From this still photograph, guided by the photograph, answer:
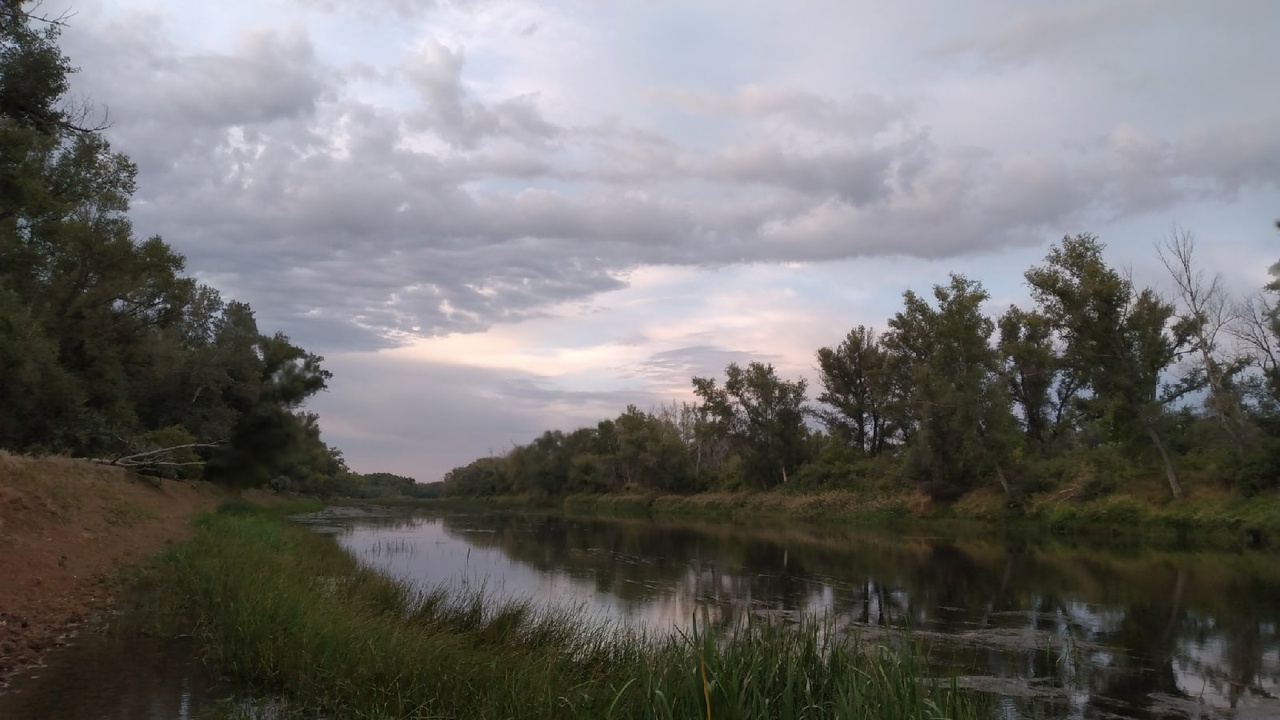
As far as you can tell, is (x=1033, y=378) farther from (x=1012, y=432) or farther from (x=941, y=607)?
(x=941, y=607)

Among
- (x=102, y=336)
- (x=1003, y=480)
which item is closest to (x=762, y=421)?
(x=1003, y=480)

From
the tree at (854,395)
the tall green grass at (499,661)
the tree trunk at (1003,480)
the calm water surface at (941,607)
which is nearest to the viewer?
the tall green grass at (499,661)

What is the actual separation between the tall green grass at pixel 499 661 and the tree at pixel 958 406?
44601 millimetres

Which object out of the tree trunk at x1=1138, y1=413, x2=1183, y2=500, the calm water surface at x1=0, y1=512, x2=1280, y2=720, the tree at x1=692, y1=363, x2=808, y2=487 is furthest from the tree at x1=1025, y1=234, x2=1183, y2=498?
the tree at x1=692, y1=363, x2=808, y2=487

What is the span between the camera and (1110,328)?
4350 centimetres

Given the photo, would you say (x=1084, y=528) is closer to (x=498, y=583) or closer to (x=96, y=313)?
(x=498, y=583)

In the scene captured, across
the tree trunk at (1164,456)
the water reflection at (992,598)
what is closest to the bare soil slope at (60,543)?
the water reflection at (992,598)

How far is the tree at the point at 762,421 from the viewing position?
7625cm

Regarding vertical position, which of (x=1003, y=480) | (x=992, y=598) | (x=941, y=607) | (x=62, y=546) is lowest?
(x=941, y=607)

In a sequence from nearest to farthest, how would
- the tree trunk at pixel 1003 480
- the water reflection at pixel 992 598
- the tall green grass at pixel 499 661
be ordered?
the tall green grass at pixel 499 661 < the water reflection at pixel 992 598 < the tree trunk at pixel 1003 480

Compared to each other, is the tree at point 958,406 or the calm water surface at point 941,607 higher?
the tree at point 958,406

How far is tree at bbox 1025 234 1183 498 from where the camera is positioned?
42781 millimetres

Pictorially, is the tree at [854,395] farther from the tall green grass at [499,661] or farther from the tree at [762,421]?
the tall green grass at [499,661]

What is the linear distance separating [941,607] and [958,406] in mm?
35356
